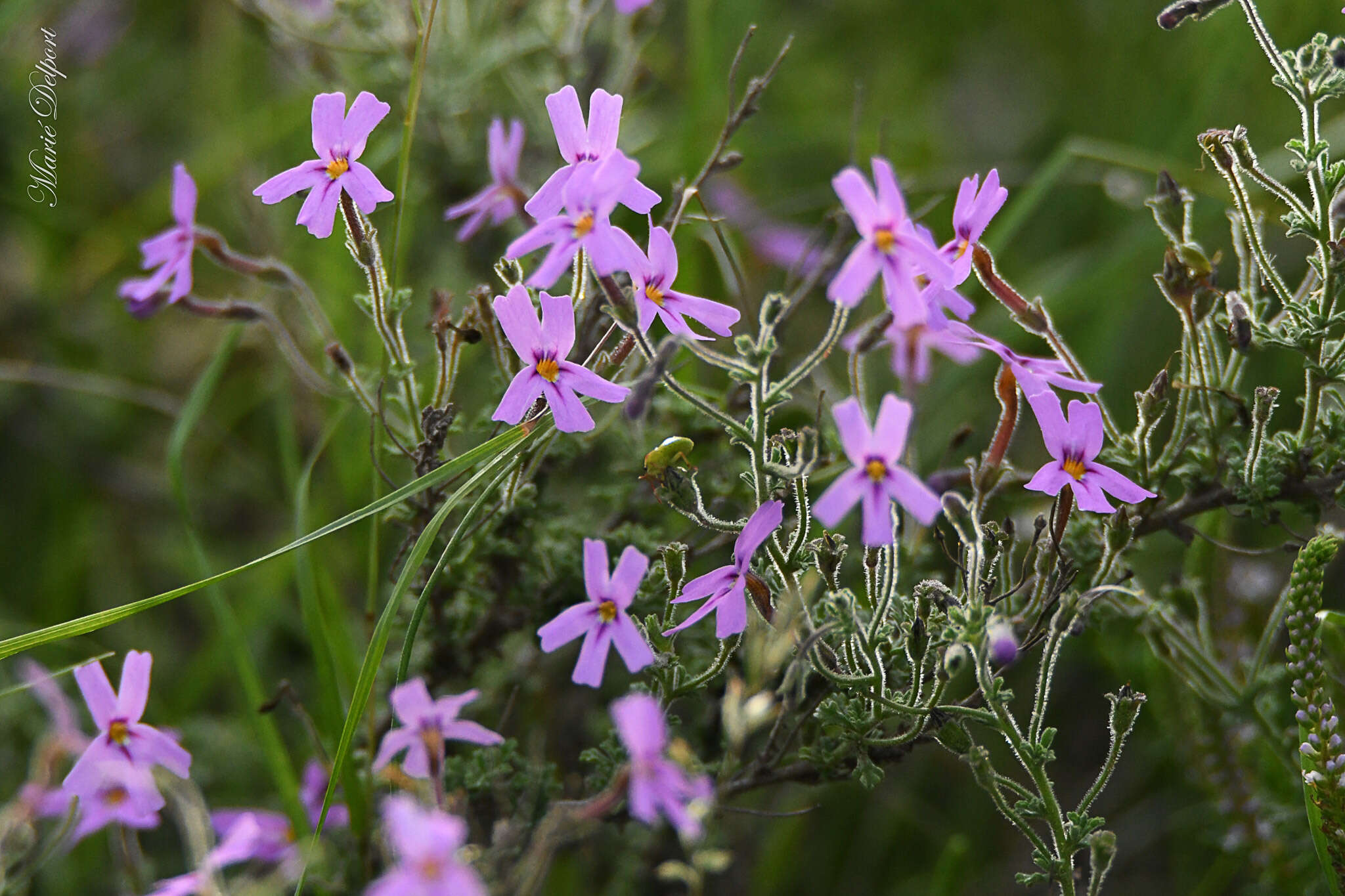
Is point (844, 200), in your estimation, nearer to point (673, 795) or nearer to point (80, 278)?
point (673, 795)

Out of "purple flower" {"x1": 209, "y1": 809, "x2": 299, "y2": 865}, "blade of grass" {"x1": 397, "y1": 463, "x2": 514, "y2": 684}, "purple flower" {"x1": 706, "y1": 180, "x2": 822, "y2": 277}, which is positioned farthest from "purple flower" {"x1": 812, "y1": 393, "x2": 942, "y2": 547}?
"purple flower" {"x1": 706, "y1": 180, "x2": 822, "y2": 277}

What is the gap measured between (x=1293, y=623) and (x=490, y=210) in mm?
1341

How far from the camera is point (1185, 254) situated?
1.28 m

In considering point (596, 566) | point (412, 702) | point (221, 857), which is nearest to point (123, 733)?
point (221, 857)

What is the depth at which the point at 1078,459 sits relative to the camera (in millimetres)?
1278

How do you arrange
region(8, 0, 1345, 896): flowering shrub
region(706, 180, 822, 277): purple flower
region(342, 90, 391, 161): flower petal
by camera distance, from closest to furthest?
region(8, 0, 1345, 896): flowering shrub
region(342, 90, 391, 161): flower petal
region(706, 180, 822, 277): purple flower

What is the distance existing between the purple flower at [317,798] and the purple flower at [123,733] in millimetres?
376

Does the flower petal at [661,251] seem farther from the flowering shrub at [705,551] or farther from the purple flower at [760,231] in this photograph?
the purple flower at [760,231]

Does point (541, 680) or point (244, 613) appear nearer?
point (541, 680)

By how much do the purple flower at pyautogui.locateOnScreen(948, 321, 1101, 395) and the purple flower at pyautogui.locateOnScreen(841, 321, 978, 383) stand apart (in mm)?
18

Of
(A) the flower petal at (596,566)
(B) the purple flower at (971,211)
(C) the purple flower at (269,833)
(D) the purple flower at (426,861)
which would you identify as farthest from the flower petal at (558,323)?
(C) the purple flower at (269,833)

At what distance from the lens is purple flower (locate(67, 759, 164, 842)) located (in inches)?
50.1

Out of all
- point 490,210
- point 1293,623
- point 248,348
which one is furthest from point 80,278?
point 1293,623

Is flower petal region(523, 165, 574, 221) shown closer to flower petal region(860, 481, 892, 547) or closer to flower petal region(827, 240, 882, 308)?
flower petal region(827, 240, 882, 308)
